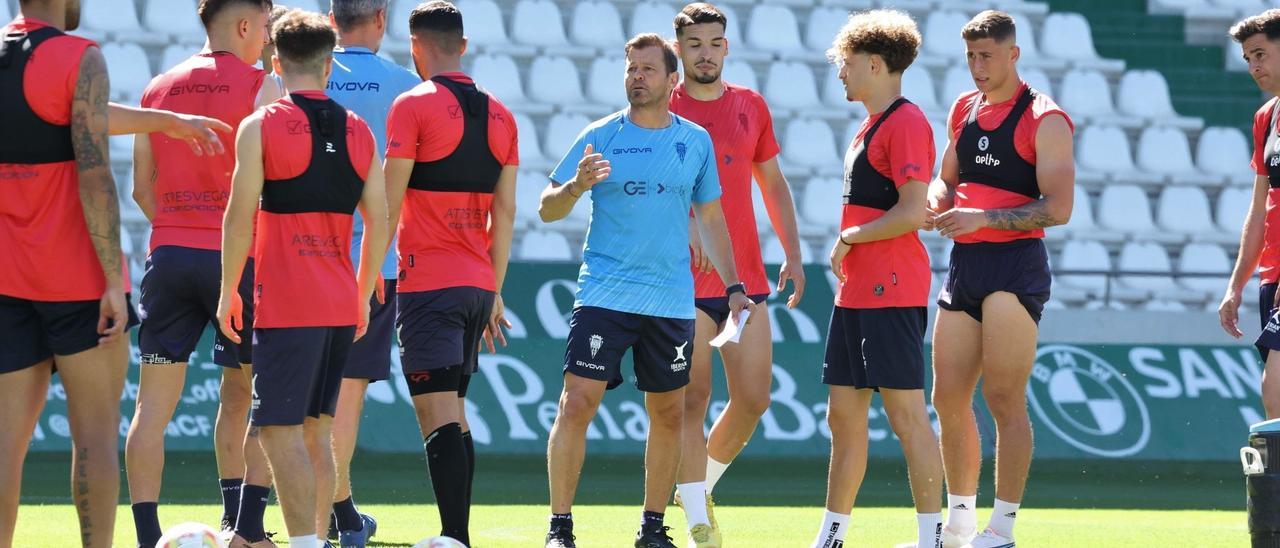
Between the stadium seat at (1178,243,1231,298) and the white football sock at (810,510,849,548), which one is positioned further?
the stadium seat at (1178,243,1231,298)

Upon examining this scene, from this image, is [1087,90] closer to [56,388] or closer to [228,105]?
[56,388]

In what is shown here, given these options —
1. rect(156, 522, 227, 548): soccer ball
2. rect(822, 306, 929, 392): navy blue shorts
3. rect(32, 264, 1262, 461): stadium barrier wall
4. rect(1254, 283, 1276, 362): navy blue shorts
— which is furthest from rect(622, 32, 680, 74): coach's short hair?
rect(32, 264, 1262, 461): stadium barrier wall

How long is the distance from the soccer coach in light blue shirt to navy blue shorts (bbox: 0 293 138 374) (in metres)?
1.86

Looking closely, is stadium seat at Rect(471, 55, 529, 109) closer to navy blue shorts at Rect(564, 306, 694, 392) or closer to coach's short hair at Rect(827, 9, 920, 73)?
coach's short hair at Rect(827, 9, 920, 73)

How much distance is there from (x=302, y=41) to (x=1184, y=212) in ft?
42.8

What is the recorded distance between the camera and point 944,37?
17.6m

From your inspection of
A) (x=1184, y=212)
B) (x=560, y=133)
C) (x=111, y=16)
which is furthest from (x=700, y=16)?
(x=1184, y=212)

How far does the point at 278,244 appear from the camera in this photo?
5473 millimetres

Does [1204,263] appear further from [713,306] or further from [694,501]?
[694,501]

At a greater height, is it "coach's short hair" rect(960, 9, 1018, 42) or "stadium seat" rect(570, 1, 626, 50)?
"coach's short hair" rect(960, 9, 1018, 42)

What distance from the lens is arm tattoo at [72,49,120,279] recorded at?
16.4ft

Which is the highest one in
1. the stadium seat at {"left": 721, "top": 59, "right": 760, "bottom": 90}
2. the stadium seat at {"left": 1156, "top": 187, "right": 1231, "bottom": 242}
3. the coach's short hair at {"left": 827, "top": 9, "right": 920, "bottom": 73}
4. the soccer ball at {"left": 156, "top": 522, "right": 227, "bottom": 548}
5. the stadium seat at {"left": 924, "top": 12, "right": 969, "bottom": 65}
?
the coach's short hair at {"left": 827, "top": 9, "right": 920, "bottom": 73}

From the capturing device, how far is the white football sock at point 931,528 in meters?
6.71

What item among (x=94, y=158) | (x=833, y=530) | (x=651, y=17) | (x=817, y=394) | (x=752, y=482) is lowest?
(x=752, y=482)
